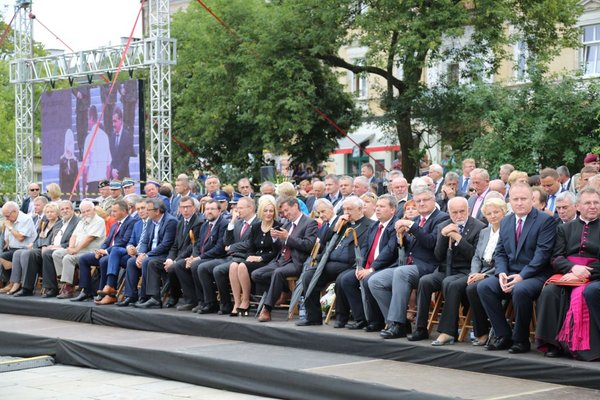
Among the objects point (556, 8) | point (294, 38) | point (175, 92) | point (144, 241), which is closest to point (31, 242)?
point (144, 241)

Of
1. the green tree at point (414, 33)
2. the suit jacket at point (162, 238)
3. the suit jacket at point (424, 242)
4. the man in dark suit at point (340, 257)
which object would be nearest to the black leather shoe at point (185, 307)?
the suit jacket at point (162, 238)

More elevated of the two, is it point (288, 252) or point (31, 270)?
point (288, 252)

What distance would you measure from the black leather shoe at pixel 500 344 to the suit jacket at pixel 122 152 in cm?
1343

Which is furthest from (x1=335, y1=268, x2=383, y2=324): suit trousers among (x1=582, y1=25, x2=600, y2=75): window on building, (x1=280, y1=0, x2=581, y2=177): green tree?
(x1=582, y1=25, x2=600, y2=75): window on building

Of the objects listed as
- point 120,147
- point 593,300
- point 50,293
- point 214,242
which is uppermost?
point 120,147

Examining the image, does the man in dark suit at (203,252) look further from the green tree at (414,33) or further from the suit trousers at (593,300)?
the green tree at (414,33)

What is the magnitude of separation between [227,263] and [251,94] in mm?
14354

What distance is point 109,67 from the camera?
68.3 feet

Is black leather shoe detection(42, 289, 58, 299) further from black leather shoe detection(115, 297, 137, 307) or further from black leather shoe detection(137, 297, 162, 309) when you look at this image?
black leather shoe detection(137, 297, 162, 309)

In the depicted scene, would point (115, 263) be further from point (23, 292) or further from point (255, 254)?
point (255, 254)

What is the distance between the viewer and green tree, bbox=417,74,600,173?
18625mm

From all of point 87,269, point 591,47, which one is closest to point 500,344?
point 87,269

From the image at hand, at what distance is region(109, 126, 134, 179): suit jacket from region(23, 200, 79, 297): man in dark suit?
6606mm

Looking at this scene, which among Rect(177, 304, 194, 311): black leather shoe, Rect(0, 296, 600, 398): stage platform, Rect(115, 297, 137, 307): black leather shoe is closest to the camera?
Rect(0, 296, 600, 398): stage platform
